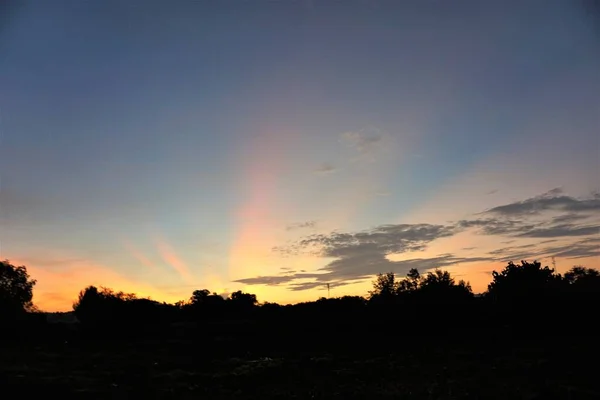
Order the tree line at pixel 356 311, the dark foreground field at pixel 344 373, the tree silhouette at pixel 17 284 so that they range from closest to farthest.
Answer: the dark foreground field at pixel 344 373 < the tree line at pixel 356 311 < the tree silhouette at pixel 17 284

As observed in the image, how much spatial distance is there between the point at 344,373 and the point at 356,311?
190ft

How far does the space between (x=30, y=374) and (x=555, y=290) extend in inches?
2860

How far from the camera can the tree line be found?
71.1 meters

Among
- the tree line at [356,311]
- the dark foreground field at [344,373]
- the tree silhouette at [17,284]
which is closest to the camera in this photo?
the dark foreground field at [344,373]

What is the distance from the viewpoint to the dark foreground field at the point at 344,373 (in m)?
28.6

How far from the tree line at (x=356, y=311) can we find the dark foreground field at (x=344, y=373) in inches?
595

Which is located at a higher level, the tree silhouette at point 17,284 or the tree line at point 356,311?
the tree silhouette at point 17,284

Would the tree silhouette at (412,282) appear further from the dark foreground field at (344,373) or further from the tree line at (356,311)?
the dark foreground field at (344,373)

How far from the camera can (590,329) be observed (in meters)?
62.2

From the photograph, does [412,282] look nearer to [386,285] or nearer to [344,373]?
[386,285]

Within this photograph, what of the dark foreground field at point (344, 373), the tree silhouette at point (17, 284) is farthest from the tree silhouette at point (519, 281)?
the tree silhouette at point (17, 284)

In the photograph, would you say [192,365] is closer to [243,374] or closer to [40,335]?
[243,374]

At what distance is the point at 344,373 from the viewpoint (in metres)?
37.2

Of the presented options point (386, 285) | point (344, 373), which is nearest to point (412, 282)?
point (386, 285)
